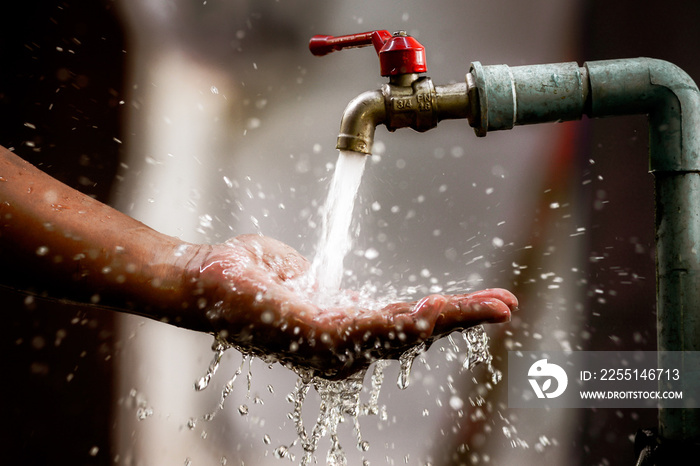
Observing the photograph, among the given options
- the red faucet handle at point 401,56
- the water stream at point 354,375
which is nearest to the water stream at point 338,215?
the water stream at point 354,375

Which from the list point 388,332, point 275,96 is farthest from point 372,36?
point 275,96

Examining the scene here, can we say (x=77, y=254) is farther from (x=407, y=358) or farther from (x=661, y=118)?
(x=661, y=118)

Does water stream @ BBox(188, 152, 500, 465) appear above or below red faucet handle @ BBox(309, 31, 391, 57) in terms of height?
below

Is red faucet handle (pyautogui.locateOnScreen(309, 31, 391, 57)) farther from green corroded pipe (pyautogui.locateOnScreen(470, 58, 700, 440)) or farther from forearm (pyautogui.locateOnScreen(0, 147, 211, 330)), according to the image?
forearm (pyautogui.locateOnScreen(0, 147, 211, 330))

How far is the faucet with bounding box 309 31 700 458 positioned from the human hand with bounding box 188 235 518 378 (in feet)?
0.65

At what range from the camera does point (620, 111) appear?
0.68m

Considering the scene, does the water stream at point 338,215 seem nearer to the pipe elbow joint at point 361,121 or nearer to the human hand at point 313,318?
the pipe elbow joint at point 361,121

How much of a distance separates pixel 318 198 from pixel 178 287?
0.55 metres

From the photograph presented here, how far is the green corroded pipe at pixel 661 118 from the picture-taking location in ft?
2.06

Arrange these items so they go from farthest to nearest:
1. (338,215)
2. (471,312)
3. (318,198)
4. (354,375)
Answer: (318,198)
(338,215)
(354,375)
(471,312)

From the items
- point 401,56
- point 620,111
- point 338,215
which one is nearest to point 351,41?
point 401,56

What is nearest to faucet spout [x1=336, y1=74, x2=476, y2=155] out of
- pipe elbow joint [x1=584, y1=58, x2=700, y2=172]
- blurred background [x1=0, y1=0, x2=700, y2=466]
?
pipe elbow joint [x1=584, y1=58, x2=700, y2=172]

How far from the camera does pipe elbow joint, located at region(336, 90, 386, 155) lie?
672 millimetres

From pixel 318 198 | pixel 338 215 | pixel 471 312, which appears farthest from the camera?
pixel 318 198
